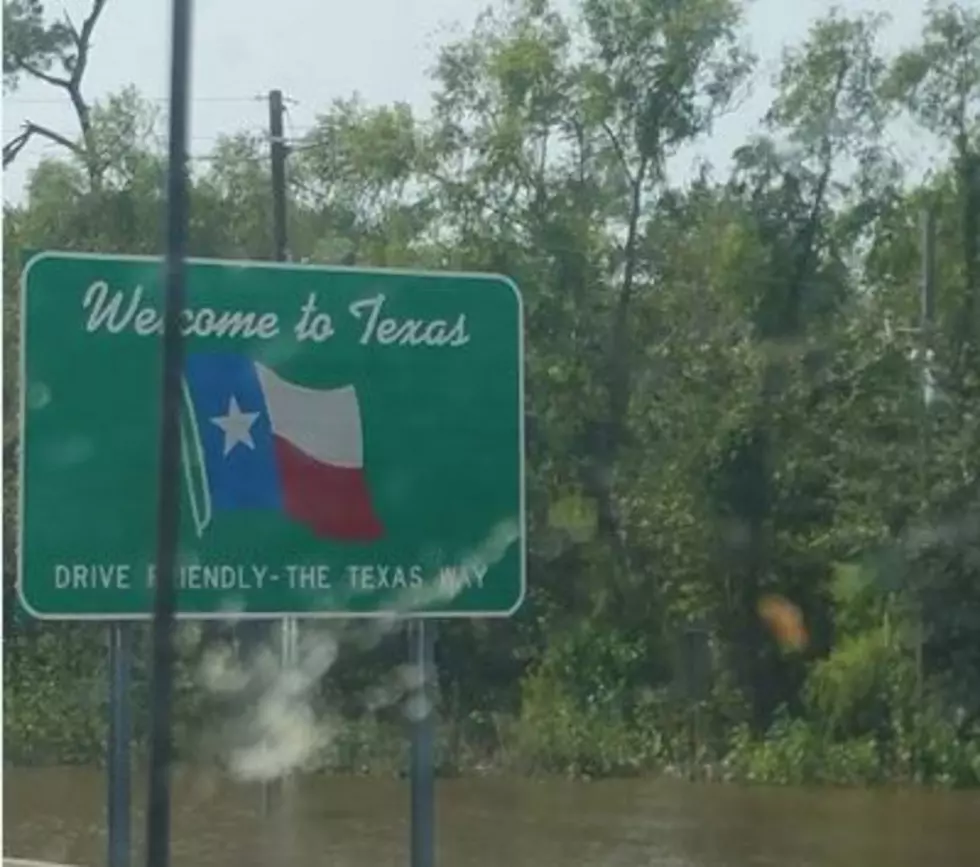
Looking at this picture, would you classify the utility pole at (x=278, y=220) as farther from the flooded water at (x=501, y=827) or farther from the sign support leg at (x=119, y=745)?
the sign support leg at (x=119, y=745)

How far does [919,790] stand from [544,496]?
3418 mm

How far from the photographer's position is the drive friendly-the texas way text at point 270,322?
27.6 ft

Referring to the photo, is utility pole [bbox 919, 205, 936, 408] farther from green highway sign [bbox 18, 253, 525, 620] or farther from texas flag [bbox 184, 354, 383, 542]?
texas flag [bbox 184, 354, 383, 542]

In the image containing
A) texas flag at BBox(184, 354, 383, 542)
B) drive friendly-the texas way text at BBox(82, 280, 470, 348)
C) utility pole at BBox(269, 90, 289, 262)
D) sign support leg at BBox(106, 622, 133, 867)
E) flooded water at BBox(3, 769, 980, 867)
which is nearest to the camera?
sign support leg at BBox(106, 622, 133, 867)

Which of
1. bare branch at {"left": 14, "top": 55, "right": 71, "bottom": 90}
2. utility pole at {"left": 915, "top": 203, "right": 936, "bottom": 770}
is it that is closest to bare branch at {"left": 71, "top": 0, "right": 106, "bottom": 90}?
bare branch at {"left": 14, "top": 55, "right": 71, "bottom": 90}

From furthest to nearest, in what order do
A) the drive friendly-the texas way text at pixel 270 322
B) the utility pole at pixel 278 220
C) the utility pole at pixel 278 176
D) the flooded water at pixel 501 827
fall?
the utility pole at pixel 278 176
the utility pole at pixel 278 220
the flooded water at pixel 501 827
the drive friendly-the texas way text at pixel 270 322

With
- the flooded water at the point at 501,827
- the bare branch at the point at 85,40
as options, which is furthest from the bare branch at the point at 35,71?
the flooded water at the point at 501,827

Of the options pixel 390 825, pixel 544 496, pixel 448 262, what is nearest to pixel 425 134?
pixel 448 262

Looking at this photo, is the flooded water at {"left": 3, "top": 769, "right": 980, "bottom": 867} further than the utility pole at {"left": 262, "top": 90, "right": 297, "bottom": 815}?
No

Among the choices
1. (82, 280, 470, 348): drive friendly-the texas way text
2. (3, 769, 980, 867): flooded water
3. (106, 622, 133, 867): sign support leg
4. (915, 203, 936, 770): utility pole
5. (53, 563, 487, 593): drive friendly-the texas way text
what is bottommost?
(3, 769, 980, 867): flooded water

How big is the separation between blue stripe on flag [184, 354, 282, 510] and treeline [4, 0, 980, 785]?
8440 millimetres

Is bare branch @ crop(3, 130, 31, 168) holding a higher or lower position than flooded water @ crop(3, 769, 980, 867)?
higher

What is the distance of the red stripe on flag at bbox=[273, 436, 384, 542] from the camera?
8.62 m

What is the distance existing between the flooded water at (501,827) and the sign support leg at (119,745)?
448cm
